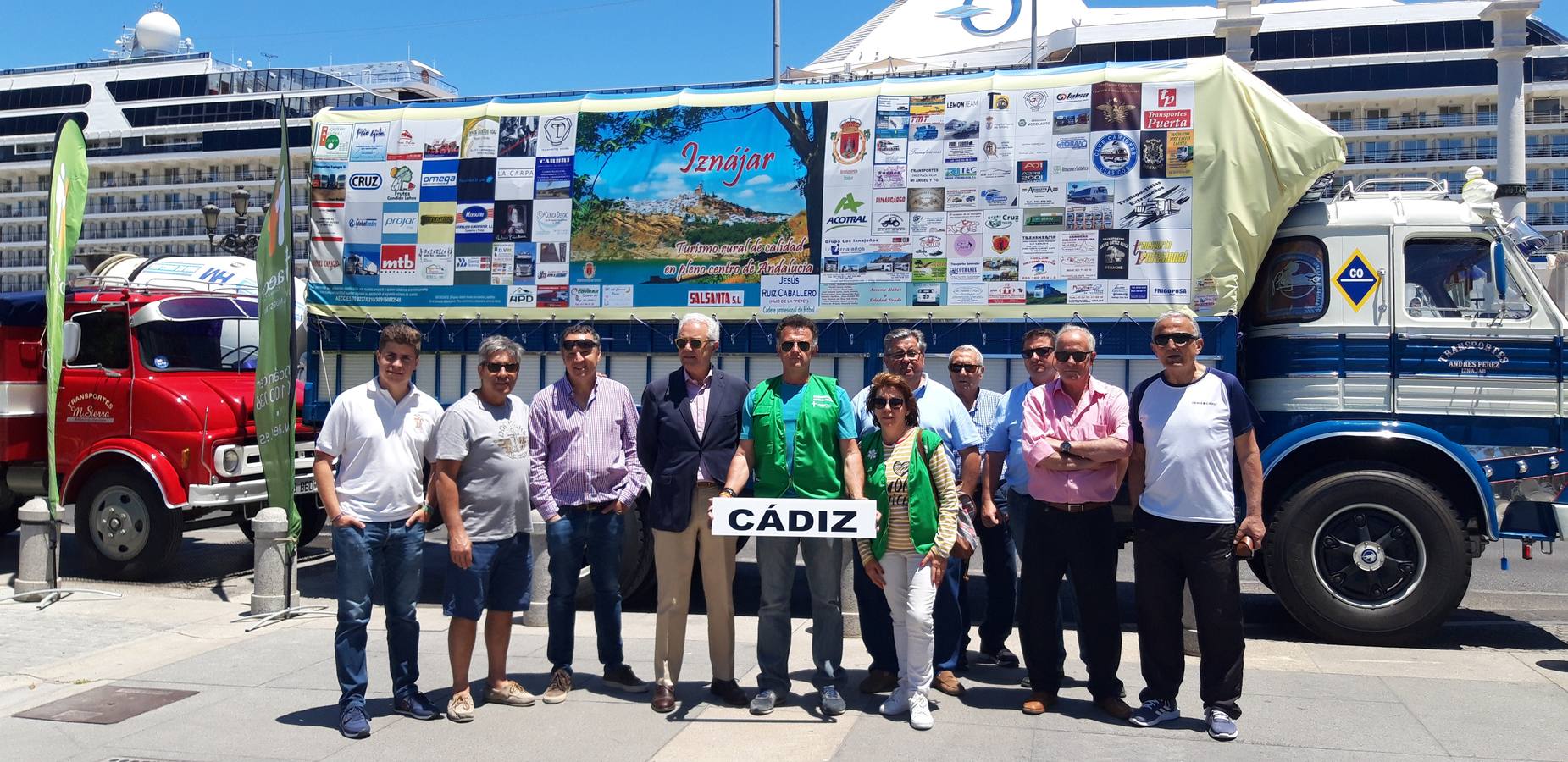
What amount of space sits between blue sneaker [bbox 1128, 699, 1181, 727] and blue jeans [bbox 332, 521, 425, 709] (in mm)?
3343

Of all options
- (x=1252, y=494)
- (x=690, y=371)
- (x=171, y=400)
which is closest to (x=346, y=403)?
(x=690, y=371)

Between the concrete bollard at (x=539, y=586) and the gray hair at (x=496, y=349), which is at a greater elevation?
the gray hair at (x=496, y=349)

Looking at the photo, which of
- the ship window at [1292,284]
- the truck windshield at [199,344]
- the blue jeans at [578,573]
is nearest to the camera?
the blue jeans at [578,573]

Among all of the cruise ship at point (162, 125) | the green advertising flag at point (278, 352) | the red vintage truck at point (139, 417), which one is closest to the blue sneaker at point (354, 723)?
the green advertising flag at point (278, 352)

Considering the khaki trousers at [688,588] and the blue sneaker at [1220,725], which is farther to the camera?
the khaki trousers at [688,588]

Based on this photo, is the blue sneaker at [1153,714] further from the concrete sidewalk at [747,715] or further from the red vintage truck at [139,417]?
the red vintage truck at [139,417]

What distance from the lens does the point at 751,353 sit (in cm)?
809

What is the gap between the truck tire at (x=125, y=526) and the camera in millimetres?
9586

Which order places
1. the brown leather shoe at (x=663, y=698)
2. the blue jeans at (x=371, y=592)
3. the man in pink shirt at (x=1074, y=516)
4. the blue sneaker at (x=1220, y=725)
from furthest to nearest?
the brown leather shoe at (x=663, y=698), the man in pink shirt at (x=1074, y=516), the blue jeans at (x=371, y=592), the blue sneaker at (x=1220, y=725)

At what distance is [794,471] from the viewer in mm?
5664

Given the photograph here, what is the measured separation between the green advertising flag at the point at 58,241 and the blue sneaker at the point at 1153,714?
7466 millimetres

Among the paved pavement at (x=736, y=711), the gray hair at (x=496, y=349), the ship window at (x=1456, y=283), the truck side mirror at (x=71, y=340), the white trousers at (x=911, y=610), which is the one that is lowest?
the paved pavement at (x=736, y=711)

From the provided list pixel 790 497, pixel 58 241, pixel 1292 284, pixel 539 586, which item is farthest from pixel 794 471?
pixel 58 241

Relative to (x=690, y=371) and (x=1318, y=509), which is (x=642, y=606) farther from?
(x=1318, y=509)
